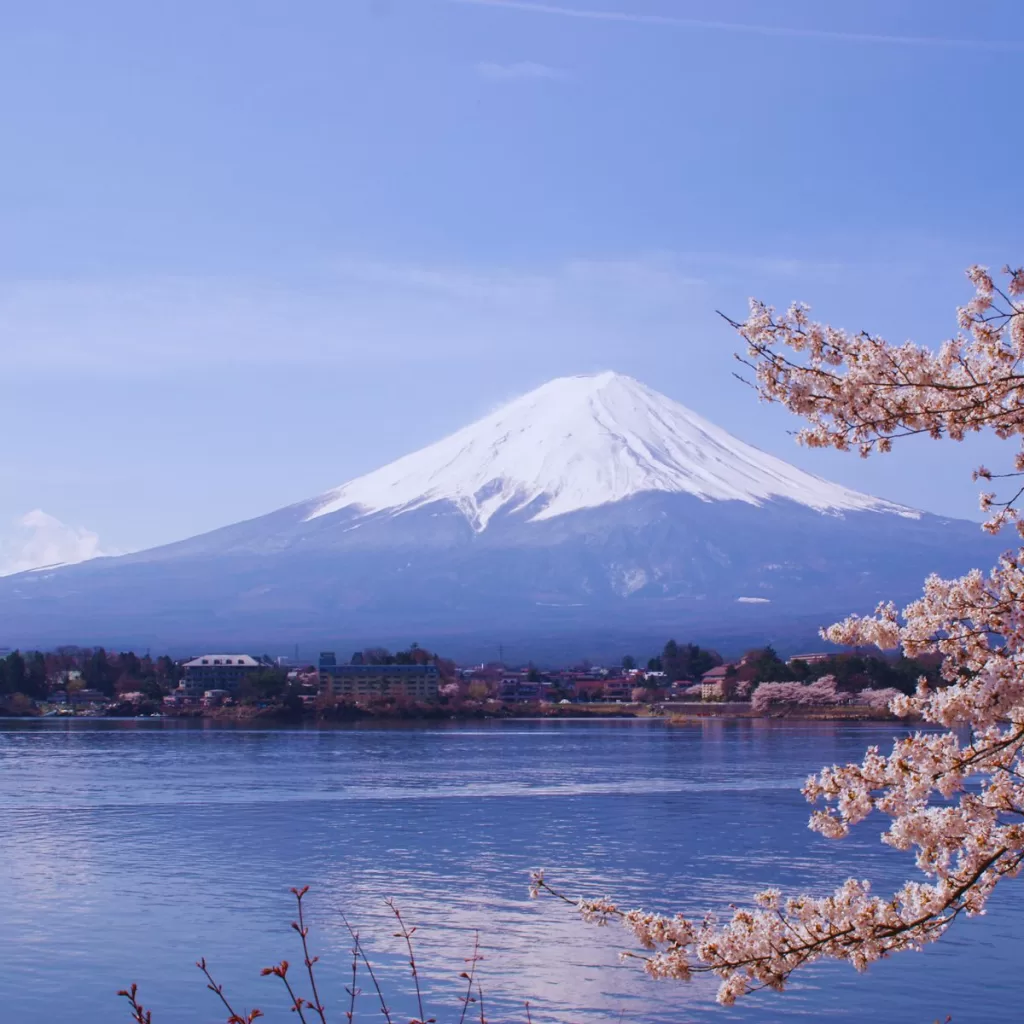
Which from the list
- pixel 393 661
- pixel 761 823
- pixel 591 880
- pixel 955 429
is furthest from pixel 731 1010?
pixel 393 661

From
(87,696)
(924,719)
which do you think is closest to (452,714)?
(87,696)

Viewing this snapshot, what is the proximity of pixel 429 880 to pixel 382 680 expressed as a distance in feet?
156

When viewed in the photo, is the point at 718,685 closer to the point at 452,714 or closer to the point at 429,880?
the point at 452,714

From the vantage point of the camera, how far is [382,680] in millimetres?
59094

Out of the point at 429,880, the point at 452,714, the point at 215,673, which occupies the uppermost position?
the point at 215,673

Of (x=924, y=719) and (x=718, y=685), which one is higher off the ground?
(x=924, y=719)

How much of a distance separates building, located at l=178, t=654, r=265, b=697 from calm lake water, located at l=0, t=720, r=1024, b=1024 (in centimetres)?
3701

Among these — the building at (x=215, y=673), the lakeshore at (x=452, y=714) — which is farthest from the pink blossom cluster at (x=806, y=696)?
the building at (x=215, y=673)

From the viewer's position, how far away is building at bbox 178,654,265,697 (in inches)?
2422

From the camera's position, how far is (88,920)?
34.0 ft

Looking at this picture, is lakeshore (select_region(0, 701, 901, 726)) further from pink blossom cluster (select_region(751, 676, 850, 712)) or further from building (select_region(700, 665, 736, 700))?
building (select_region(700, 665, 736, 700))

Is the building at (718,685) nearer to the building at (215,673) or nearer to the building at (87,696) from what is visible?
the building at (215,673)

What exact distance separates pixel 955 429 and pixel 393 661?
213 feet

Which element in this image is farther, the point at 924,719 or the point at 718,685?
the point at 718,685
